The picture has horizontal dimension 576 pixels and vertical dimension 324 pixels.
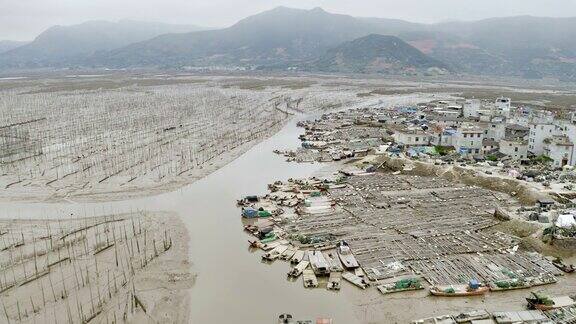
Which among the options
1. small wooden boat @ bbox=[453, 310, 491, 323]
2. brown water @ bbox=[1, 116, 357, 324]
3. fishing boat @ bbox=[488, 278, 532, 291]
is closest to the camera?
small wooden boat @ bbox=[453, 310, 491, 323]

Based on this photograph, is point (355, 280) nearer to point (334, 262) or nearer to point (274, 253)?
point (334, 262)

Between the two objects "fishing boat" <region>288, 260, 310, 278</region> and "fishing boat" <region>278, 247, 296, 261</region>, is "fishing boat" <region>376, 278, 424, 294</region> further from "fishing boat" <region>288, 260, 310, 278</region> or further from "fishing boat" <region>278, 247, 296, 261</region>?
"fishing boat" <region>278, 247, 296, 261</region>

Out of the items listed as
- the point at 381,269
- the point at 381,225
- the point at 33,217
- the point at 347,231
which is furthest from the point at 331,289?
the point at 33,217

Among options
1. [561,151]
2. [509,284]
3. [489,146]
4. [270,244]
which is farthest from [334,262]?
[489,146]

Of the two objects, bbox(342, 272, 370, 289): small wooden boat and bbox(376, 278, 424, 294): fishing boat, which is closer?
bbox(376, 278, 424, 294): fishing boat

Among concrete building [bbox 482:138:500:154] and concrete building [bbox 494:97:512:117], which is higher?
concrete building [bbox 494:97:512:117]

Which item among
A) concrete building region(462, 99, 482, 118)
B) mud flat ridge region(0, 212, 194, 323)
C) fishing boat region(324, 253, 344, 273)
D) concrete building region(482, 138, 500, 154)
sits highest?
concrete building region(462, 99, 482, 118)

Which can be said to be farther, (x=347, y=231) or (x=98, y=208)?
(x=98, y=208)

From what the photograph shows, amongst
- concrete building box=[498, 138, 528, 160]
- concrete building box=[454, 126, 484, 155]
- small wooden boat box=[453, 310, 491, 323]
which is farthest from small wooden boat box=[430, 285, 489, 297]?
concrete building box=[454, 126, 484, 155]

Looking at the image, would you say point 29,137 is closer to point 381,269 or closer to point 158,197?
point 158,197
